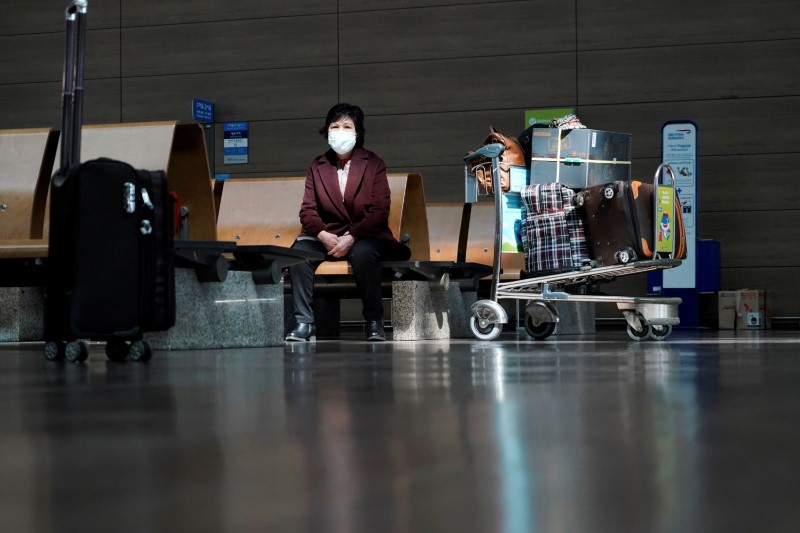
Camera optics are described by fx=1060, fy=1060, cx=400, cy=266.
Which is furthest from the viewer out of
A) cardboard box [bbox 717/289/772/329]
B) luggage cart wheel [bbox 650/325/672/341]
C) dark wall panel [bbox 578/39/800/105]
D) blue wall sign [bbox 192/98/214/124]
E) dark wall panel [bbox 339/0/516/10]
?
blue wall sign [bbox 192/98/214/124]

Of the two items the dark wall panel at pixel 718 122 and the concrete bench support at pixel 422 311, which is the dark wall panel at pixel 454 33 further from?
the concrete bench support at pixel 422 311

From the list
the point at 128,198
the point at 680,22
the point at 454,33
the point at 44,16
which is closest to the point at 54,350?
the point at 128,198

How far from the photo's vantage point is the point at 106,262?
3268mm

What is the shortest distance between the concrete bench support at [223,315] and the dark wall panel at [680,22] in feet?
21.2


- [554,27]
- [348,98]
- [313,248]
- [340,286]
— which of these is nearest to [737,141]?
[554,27]

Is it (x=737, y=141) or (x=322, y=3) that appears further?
(x=322, y=3)

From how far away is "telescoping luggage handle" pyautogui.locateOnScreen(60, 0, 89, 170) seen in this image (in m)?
3.47

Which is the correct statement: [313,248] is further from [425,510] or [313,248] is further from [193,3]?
[193,3]

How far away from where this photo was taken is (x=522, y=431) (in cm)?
121

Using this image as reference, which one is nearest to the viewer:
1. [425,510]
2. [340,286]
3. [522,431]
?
[425,510]

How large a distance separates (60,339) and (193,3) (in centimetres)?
877

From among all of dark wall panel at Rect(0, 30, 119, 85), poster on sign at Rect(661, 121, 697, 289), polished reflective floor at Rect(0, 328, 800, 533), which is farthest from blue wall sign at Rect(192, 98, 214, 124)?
polished reflective floor at Rect(0, 328, 800, 533)

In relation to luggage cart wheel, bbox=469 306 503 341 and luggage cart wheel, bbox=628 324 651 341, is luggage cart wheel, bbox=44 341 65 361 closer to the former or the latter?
luggage cart wheel, bbox=469 306 503 341

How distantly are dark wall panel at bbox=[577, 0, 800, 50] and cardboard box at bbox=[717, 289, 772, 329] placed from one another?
2.50 metres
